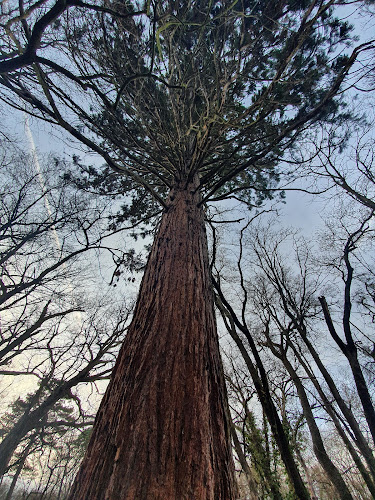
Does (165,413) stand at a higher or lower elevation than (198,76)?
lower

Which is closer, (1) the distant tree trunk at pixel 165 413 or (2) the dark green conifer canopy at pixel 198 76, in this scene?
(1) the distant tree trunk at pixel 165 413

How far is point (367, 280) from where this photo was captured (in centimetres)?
700

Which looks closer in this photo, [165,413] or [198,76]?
[165,413]

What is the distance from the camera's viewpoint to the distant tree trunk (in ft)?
2.57

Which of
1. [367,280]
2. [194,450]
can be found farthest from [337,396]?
[194,450]

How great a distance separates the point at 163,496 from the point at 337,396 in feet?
22.5

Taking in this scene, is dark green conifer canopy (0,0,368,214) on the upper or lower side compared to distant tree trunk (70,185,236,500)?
upper

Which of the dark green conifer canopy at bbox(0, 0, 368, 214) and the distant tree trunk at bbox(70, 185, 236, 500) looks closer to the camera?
the distant tree trunk at bbox(70, 185, 236, 500)

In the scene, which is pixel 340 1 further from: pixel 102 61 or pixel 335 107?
pixel 102 61

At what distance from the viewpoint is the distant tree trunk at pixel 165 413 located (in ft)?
2.57

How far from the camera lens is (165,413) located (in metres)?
0.96

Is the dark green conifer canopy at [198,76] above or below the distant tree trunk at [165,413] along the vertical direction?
above

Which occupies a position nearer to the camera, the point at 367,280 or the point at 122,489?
the point at 122,489

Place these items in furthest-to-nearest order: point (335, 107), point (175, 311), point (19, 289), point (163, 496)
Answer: point (19, 289) → point (335, 107) → point (175, 311) → point (163, 496)
